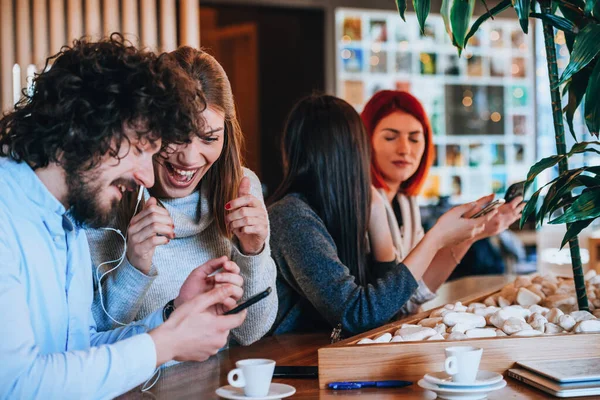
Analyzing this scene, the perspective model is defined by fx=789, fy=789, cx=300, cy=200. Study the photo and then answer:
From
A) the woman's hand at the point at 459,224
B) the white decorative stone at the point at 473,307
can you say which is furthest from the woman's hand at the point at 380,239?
the white decorative stone at the point at 473,307

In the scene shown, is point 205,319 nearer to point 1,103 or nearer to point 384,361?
point 384,361

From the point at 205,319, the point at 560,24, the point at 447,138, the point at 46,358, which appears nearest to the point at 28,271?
the point at 46,358

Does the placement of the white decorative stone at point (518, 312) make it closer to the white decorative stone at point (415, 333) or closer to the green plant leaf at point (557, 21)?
the white decorative stone at point (415, 333)

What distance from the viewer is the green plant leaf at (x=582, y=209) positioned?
165 centimetres

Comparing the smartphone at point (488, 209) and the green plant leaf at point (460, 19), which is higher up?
the green plant leaf at point (460, 19)

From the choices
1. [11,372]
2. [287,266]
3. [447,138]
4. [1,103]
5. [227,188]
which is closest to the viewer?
[11,372]

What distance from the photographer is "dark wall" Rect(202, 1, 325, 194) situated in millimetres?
5789

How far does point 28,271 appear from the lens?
1270 millimetres

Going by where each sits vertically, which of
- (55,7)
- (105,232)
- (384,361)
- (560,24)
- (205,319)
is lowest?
(384,361)

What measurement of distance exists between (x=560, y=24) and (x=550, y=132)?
5.33 metres

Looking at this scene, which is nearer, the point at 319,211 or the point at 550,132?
the point at 319,211

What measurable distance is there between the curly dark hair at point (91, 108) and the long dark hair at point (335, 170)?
2.63 feet

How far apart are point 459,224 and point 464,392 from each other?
88 centimetres

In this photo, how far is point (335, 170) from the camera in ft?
6.99
